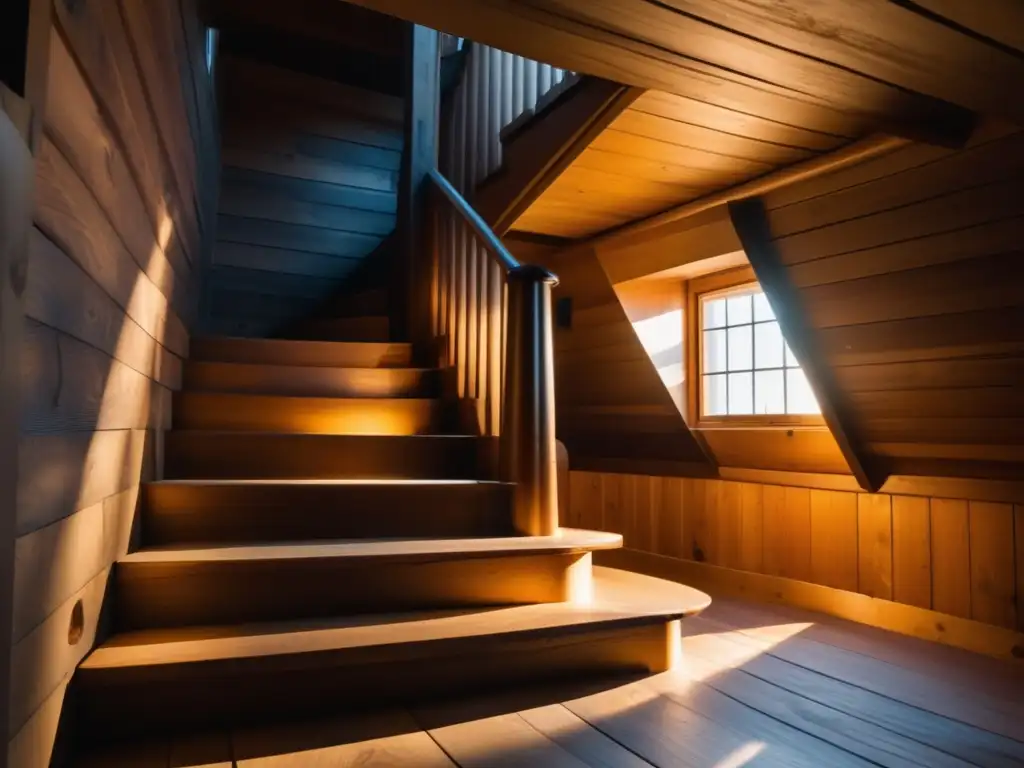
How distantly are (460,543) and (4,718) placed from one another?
116 cm

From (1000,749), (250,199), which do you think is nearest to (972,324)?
(1000,749)

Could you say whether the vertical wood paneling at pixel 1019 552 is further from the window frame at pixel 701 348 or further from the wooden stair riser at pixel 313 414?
the wooden stair riser at pixel 313 414

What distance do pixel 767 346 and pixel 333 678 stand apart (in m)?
2.32

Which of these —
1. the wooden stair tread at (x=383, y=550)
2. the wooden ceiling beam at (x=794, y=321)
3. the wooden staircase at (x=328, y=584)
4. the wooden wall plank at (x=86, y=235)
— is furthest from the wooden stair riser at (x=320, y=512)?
the wooden ceiling beam at (x=794, y=321)

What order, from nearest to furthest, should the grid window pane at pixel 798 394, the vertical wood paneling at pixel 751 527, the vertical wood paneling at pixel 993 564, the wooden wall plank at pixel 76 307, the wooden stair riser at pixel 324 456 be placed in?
the wooden wall plank at pixel 76 307
the wooden stair riser at pixel 324 456
the vertical wood paneling at pixel 993 564
the grid window pane at pixel 798 394
the vertical wood paneling at pixel 751 527

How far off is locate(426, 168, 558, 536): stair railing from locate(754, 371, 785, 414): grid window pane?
45.9 inches

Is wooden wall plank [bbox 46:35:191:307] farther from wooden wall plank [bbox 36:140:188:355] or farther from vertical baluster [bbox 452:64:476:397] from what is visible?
vertical baluster [bbox 452:64:476:397]

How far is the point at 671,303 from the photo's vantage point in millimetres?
3457

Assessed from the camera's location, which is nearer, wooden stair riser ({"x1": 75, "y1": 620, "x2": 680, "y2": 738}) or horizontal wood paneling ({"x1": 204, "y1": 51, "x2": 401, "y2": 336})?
wooden stair riser ({"x1": 75, "y1": 620, "x2": 680, "y2": 738})

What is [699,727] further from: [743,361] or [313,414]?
[743,361]

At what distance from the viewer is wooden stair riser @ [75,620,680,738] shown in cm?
141

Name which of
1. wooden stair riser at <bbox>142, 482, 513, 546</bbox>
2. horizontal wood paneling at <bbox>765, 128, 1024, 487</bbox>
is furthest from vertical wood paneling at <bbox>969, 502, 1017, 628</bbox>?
wooden stair riser at <bbox>142, 482, 513, 546</bbox>

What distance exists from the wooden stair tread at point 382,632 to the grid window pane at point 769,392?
1311mm

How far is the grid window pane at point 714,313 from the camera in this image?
133 inches
